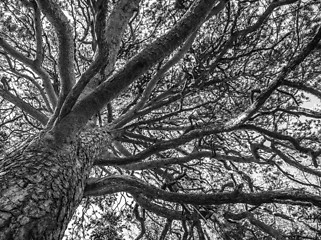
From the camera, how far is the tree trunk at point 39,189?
44.3 inches

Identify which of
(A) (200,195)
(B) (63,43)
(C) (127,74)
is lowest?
(A) (200,195)

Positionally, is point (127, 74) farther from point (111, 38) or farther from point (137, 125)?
point (111, 38)

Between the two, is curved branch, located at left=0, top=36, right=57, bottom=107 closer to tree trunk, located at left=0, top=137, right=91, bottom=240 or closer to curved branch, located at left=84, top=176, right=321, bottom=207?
tree trunk, located at left=0, top=137, right=91, bottom=240

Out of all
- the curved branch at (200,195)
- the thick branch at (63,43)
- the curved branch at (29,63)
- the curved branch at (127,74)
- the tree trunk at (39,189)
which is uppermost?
the curved branch at (29,63)

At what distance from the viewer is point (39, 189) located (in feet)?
4.34

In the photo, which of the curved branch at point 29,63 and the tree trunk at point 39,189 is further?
the curved branch at point 29,63

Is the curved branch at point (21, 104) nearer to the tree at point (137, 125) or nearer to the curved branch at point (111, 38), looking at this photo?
the tree at point (137, 125)

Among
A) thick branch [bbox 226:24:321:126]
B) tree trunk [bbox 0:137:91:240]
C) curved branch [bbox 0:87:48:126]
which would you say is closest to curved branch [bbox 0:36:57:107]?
curved branch [bbox 0:87:48:126]

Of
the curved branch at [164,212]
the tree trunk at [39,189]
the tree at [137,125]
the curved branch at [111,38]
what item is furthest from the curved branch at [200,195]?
the curved branch at [111,38]

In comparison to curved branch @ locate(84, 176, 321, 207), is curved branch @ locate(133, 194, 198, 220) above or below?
above

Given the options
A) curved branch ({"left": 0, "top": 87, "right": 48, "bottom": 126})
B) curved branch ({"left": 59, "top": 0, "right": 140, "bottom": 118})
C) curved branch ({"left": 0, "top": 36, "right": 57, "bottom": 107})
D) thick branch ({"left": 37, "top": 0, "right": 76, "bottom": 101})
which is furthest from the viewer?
curved branch ({"left": 0, "top": 87, "right": 48, "bottom": 126})

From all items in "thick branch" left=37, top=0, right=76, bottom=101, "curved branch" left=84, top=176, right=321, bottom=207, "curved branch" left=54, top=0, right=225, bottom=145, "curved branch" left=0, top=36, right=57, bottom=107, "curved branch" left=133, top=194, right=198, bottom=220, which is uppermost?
"curved branch" left=0, top=36, right=57, bottom=107

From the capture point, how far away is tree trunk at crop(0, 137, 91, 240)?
3.70 ft

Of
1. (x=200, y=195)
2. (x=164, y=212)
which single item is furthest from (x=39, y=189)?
(x=164, y=212)
